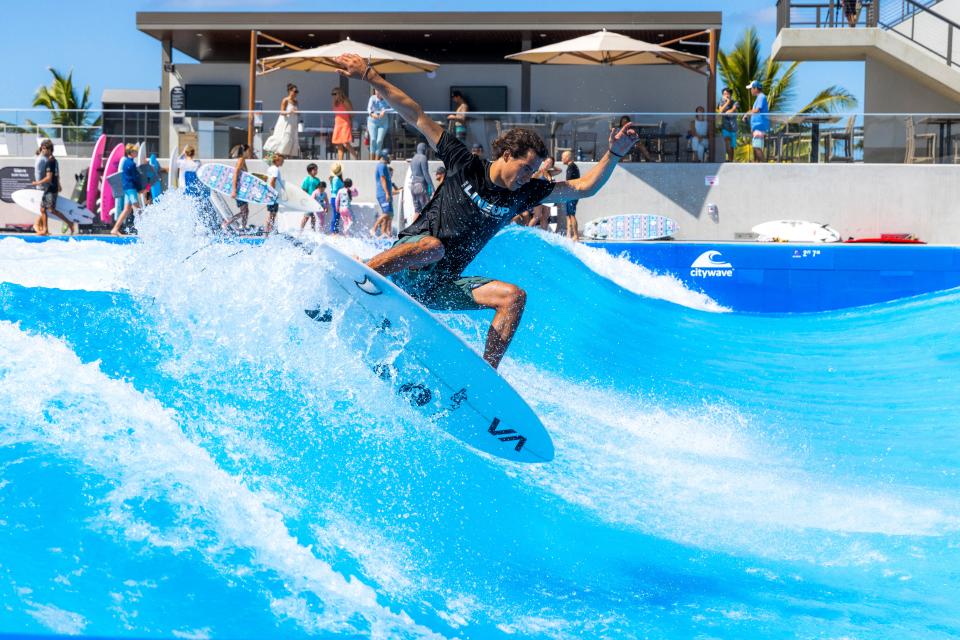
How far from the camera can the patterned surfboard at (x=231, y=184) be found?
16.1 meters

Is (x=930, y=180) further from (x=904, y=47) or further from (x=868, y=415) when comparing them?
(x=868, y=415)

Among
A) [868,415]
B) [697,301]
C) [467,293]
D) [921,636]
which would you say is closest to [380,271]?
[467,293]

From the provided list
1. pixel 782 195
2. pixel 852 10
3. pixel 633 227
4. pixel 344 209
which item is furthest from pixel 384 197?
pixel 852 10

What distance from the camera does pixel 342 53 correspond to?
1825 cm

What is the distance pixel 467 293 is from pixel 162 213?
1937mm

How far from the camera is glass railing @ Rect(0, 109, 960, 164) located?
17.1 m

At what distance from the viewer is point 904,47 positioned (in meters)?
20.3

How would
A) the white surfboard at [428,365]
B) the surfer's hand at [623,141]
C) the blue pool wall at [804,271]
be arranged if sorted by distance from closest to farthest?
the white surfboard at [428,365]
the surfer's hand at [623,141]
the blue pool wall at [804,271]

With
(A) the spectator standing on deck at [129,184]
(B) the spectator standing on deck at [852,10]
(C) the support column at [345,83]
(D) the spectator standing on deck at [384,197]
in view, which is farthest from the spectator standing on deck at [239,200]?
(B) the spectator standing on deck at [852,10]

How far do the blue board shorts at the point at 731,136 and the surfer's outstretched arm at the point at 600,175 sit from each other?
12.8 metres

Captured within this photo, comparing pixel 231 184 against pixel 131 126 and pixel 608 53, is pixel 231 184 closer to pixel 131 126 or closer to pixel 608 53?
pixel 131 126

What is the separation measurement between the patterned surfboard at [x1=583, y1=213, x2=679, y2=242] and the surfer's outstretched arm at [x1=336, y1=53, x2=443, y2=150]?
1160cm

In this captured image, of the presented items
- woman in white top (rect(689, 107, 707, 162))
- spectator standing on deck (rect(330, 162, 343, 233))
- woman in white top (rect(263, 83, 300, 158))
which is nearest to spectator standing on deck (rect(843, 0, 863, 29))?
woman in white top (rect(689, 107, 707, 162))

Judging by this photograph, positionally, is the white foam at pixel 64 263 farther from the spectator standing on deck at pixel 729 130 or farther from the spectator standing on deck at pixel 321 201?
the spectator standing on deck at pixel 729 130
